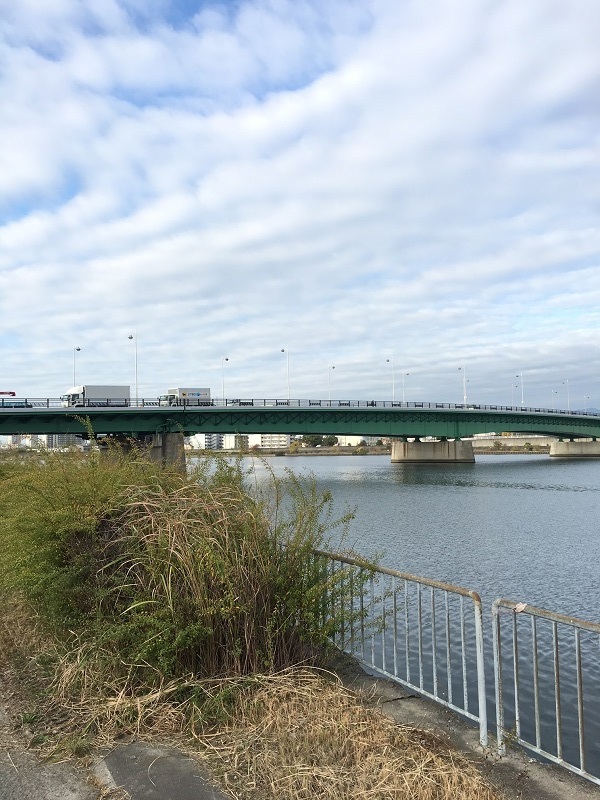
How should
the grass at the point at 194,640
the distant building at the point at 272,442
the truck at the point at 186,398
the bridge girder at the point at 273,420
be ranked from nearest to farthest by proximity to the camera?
the grass at the point at 194,640 → the distant building at the point at 272,442 → the bridge girder at the point at 273,420 → the truck at the point at 186,398

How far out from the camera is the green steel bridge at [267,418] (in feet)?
171

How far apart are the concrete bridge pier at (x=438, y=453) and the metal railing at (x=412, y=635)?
75732mm

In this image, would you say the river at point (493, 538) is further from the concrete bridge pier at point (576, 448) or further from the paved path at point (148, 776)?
the concrete bridge pier at point (576, 448)

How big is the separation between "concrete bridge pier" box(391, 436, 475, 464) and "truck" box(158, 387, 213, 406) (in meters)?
34.9

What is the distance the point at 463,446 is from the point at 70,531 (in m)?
87.9

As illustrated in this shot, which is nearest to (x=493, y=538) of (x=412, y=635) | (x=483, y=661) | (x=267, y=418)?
(x=412, y=635)

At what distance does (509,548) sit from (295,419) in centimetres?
4226

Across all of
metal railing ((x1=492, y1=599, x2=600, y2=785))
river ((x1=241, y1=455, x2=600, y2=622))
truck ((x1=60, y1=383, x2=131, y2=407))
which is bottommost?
river ((x1=241, y1=455, x2=600, y2=622))

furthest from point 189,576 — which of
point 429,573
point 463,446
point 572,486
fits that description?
point 463,446

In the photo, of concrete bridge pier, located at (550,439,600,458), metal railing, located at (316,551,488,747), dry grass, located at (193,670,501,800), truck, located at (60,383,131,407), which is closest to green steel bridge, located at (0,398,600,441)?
truck, located at (60,383,131,407)

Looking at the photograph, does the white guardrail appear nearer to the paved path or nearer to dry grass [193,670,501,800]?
the paved path

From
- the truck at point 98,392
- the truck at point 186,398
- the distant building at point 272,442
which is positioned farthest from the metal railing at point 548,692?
the truck at point 98,392

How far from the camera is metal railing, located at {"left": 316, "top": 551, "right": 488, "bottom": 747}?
18.1 ft

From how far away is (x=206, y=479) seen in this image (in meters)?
7.07
